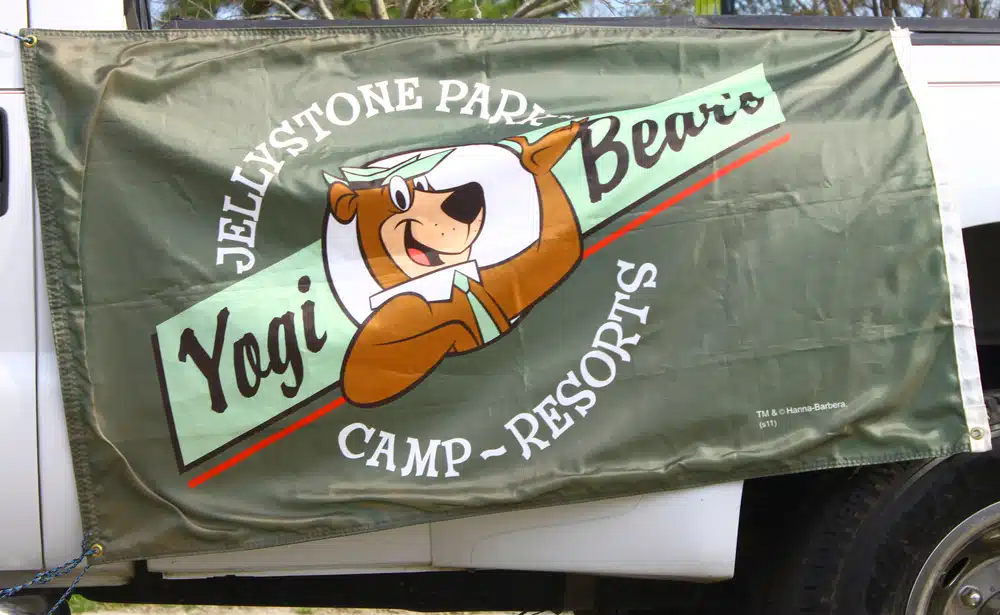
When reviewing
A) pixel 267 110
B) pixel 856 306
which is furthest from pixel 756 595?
pixel 267 110

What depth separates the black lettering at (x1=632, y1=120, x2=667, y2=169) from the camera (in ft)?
7.64

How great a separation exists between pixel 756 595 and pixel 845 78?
1470 mm

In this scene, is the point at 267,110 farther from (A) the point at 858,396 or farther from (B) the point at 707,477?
(A) the point at 858,396

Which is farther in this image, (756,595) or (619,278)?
(756,595)

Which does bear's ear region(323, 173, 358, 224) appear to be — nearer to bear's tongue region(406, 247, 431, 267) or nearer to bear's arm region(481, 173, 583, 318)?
bear's tongue region(406, 247, 431, 267)

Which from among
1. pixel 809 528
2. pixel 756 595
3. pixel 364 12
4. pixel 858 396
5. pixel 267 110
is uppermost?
pixel 364 12

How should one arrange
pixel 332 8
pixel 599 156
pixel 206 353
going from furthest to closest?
pixel 332 8, pixel 599 156, pixel 206 353

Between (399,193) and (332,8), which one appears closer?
(399,193)

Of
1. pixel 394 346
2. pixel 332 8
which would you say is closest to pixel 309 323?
pixel 394 346

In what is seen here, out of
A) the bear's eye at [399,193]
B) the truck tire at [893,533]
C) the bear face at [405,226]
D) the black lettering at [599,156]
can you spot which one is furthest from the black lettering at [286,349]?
the truck tire at [893,533]

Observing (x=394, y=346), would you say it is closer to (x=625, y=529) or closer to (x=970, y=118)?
(x=625, y=529)

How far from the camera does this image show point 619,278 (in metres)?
2.31

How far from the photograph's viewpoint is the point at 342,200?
2.27 metres

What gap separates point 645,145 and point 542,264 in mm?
412
